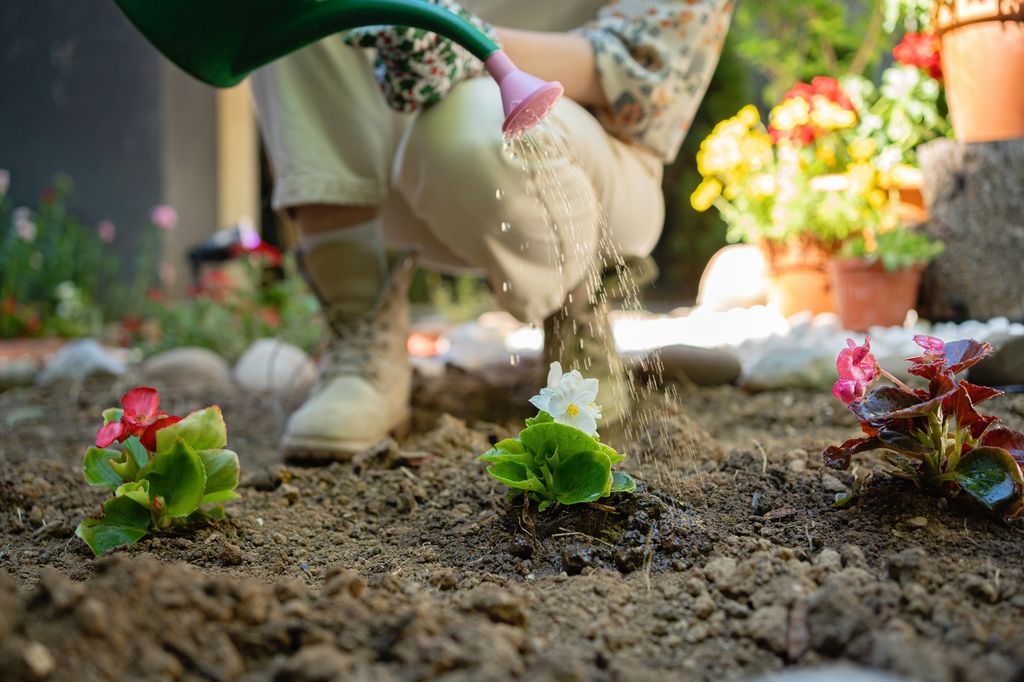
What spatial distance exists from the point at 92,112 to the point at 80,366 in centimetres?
268

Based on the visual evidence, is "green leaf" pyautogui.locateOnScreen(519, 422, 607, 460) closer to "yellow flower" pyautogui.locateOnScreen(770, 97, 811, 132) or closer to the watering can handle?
the watering can handle

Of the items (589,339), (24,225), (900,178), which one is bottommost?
(589,339)

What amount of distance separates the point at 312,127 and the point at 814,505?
137 centimetres

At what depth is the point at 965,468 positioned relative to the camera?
1112 mm

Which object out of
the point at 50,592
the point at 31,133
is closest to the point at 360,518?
the point at 50,592

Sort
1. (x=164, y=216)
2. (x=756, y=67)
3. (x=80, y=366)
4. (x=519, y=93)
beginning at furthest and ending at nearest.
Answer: (x=756, y=67) → (x=164, y=216) → (x=80, y=366) → (x=519, y=93)

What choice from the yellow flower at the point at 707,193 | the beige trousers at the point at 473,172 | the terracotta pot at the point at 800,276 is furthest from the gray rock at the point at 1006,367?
the yellow flower at the point at 707,193

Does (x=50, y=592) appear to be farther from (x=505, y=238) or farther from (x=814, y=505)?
(x=505, y=238)

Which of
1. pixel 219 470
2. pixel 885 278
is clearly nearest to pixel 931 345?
pixel 219 470

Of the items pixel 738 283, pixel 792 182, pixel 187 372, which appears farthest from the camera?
pixel 738 283

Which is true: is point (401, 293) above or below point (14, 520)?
above

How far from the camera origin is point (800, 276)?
4.22 meters

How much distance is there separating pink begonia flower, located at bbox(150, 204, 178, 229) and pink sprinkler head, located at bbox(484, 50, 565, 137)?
4562mm

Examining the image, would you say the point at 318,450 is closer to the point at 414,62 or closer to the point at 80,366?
the point at 414,62
